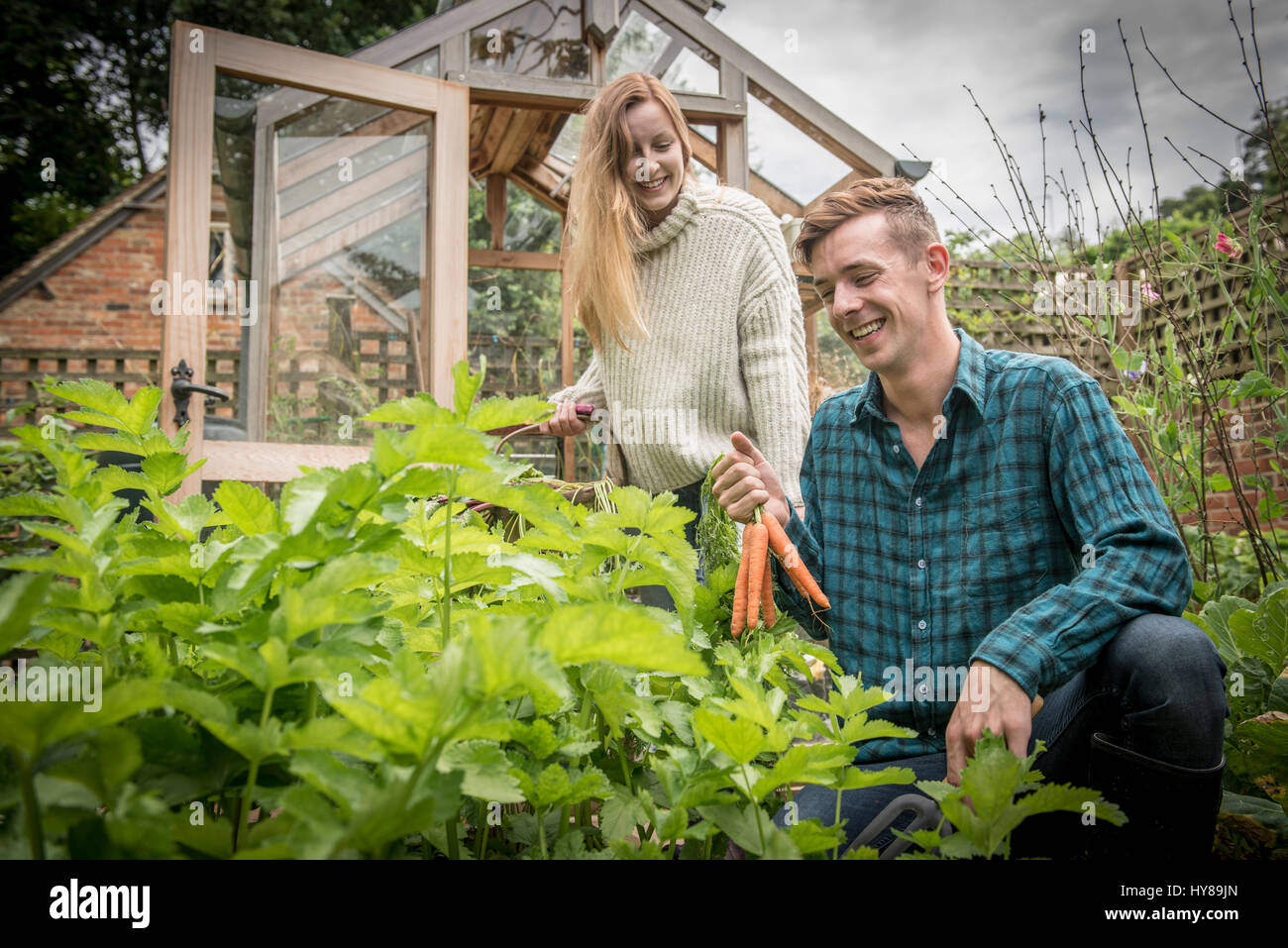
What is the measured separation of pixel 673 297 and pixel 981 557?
1237 mm

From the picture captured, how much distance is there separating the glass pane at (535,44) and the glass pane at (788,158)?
3.39 ft

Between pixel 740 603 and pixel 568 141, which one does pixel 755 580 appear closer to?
pixel 740 603

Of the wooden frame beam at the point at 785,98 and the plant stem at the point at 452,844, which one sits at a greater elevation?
the wooden frame beam at the point at 785,98

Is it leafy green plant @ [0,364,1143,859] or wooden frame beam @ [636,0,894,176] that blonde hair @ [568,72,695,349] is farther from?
wooden frame beam @ [636,0,894,176]

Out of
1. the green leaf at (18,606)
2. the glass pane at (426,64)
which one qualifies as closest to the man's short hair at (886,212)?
the green leaf at (18,606)

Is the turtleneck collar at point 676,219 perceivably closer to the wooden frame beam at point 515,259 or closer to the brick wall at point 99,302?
the wooden frame beam at point 515,259

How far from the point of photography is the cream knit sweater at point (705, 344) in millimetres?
2283

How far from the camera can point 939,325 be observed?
1.65 meters

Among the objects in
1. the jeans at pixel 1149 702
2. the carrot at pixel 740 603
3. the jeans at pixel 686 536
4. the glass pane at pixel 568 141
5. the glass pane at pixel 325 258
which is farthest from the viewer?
the glass pane at pixel 568 141

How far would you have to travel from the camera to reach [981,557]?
1.46 metres

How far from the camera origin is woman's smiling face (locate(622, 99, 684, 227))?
2.26 m

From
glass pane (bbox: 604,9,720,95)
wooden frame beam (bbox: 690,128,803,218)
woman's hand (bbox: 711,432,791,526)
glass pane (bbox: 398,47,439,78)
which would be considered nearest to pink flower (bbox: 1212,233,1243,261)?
woman's hand (bbox: 711,432,791,526)
